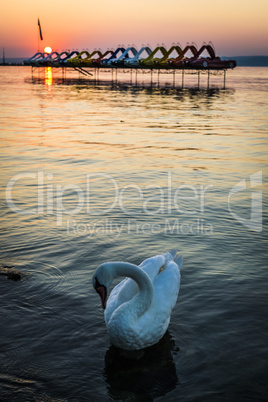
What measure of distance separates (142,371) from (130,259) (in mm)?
2942

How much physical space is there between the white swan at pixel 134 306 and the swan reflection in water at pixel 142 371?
150 millimetres

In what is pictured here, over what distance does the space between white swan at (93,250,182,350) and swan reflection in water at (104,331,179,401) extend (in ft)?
0.49

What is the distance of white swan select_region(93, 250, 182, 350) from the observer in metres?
4.74

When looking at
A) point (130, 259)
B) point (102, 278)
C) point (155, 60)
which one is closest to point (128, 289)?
point (102, 278)

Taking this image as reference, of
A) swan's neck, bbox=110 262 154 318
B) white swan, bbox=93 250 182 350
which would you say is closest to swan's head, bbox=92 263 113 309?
white swan, bbox=93 250 182 350

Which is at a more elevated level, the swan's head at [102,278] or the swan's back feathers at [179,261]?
the swan's head at [102,278]

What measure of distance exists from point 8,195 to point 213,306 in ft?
21.9

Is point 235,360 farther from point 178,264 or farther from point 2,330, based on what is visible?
point 2,330

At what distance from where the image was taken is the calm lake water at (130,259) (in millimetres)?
4754

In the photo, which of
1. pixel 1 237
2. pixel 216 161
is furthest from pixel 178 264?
pixel 216 161

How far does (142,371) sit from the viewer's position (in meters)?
4.92

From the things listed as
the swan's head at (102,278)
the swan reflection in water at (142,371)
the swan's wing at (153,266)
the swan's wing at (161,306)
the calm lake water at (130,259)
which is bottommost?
the swan reflection in water at (142,371)

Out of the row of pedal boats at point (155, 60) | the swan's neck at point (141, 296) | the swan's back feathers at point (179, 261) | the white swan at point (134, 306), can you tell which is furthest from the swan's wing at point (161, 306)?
the row of pedal boats at point (155, 60)

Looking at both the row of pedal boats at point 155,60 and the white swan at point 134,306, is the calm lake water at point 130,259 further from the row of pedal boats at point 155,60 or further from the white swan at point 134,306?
the row of pedal boats at point 155,60
